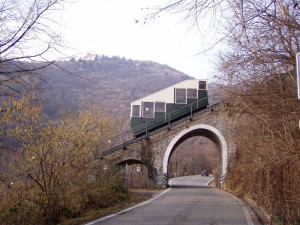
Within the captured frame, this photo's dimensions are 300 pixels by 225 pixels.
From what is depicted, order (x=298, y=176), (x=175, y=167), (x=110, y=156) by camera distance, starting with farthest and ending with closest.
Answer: (x=175, y=167) → (x=110, y=156) → (x=298, y=176)

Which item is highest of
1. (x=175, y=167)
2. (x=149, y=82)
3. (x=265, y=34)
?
(x=149, y=82)

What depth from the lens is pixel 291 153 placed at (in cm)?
1073

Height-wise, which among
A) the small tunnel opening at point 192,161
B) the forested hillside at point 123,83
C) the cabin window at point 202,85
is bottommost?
the small tunnel opening at point 192,161

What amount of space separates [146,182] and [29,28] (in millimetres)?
26444

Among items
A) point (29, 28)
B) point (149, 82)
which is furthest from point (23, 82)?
point (149, 82)

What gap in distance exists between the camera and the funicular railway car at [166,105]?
112 ft

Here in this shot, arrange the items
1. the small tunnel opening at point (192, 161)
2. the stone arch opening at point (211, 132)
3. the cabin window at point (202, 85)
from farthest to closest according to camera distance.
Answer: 1. the small tunnel opening at point (192, 161)
2. the cabin window at point (202, 85)
3. the stone arch opening at point (211, 132)

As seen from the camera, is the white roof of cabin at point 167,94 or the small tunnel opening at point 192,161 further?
the small tunnel opening at point 192,161

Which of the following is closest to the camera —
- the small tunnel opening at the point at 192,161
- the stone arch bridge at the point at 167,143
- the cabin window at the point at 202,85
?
the stone arch bridge at the point at 167,143

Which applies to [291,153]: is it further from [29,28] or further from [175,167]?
[175,167]

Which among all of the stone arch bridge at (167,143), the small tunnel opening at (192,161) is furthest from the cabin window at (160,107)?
the small tunnel opening at (192,161)

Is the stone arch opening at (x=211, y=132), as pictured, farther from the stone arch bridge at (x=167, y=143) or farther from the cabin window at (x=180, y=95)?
the cabin window at (x=180, y=95)

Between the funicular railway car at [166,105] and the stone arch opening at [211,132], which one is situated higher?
the funicular railway car at [166,105]

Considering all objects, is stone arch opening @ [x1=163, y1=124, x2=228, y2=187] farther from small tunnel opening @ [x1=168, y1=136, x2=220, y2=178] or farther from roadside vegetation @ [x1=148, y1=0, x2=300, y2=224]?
small tunnel opening @ [x1=168, y1=136, x2=220, y2=178]
